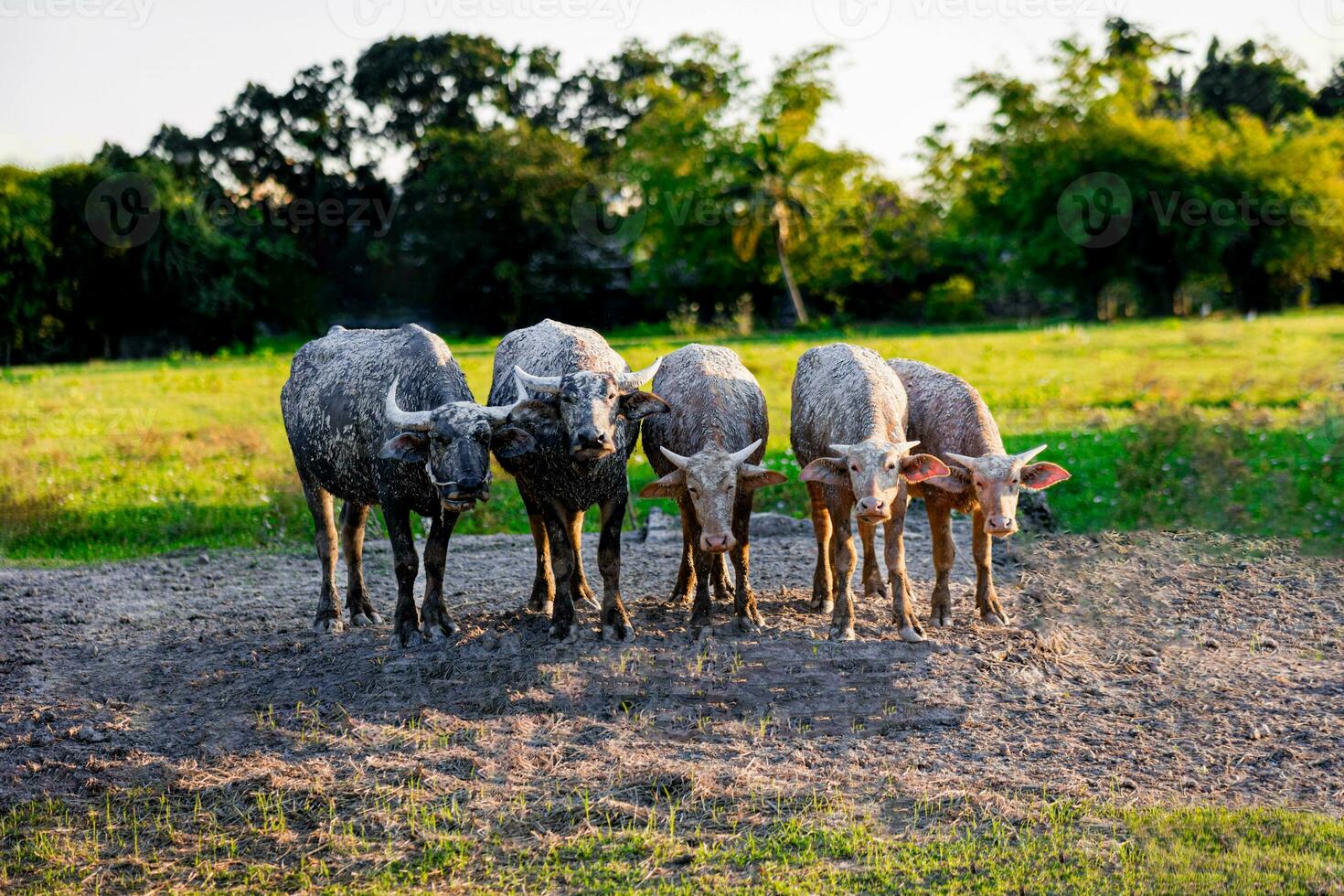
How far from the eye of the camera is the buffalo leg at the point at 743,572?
8.91 meters

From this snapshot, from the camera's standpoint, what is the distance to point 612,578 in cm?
877

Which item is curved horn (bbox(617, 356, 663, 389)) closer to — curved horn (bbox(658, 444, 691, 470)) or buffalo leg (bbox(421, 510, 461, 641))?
curved horn (bbox(658, 444, 691, 470))

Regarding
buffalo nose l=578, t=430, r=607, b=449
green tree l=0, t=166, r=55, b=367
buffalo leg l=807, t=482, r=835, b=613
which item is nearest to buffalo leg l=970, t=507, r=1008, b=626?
buffalo leg l=807, t=482, r=835, b=613

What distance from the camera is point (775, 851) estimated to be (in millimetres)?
5691

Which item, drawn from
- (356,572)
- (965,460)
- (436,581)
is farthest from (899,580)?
(356,572)

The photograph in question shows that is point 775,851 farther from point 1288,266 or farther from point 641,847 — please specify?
point 1288,266

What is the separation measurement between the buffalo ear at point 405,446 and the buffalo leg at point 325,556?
169 cm

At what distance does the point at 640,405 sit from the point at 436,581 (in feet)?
6.34

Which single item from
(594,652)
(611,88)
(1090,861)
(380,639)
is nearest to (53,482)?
(380,639)

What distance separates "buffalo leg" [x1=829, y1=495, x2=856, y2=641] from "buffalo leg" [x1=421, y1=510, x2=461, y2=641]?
8.79 feet

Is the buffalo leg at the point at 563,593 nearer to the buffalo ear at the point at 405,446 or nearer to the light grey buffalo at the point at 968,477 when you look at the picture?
the buffalo ear at the point at 405,446

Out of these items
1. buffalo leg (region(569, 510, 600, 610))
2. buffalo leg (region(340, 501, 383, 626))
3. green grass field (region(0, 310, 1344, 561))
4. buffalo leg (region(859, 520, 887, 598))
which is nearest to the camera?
buffalo leg (region(569, 510, 600, 610))

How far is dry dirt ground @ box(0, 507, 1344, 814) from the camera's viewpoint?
6613 mm

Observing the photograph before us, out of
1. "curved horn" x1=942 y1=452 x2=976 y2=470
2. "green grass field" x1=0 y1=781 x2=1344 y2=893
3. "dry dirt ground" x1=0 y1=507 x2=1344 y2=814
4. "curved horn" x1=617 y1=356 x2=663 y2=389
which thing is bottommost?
"green grass field" x1=0 y1=781 x2=1344 y2=893
